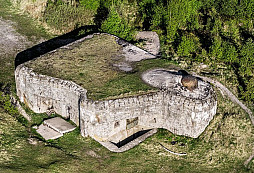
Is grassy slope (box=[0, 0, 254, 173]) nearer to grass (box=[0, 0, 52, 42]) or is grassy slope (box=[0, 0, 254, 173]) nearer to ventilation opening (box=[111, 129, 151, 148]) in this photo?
ventilation opening (box=[111, 129, 151, 148])

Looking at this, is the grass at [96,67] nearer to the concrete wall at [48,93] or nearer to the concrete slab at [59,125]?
Result: the concrete wall at [48,93]

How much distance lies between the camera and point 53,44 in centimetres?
3400

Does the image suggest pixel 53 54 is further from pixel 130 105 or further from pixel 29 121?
pixel 130 105

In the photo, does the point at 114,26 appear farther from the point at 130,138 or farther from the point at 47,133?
the point at 47,133

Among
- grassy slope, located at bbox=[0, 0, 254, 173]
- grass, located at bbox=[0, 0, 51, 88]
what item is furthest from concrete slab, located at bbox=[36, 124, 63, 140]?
grass, located at bbox=[0, 0, 51, 88]

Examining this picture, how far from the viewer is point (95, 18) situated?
36906 millimetres

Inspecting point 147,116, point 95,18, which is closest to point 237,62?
point 147,116

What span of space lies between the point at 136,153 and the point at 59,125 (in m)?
4.66

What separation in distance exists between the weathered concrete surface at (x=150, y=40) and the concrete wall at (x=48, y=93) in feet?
27.8

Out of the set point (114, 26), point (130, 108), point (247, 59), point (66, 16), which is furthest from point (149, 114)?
point (66, 16)

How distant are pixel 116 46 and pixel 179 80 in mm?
5915

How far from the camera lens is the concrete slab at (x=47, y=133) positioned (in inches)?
947

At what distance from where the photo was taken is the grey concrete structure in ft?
77.2

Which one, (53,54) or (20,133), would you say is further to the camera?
(53,54)
